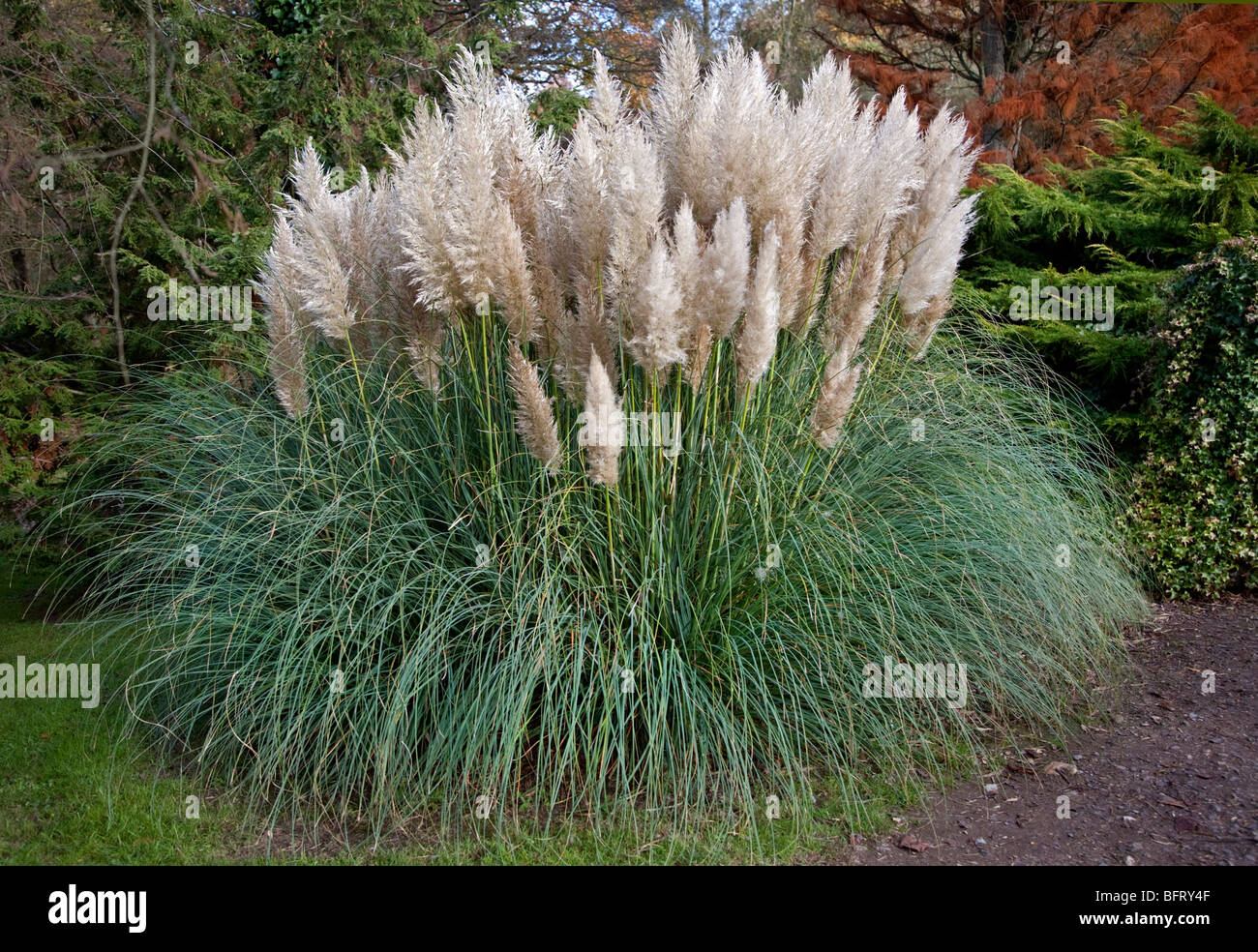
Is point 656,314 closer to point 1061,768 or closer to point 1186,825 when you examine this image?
point 1061,768

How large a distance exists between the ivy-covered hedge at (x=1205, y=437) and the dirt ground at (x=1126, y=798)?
3.44 feet

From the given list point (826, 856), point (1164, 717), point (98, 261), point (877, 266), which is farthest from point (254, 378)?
point (1164, 717)

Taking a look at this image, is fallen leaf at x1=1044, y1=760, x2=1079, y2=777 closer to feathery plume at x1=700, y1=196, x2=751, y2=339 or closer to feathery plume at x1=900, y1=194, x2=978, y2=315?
feathery plume at x1=900, y1=194, x2=978, y2=315

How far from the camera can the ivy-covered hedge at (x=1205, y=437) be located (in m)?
4.94

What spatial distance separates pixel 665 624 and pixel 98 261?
17.7 feet

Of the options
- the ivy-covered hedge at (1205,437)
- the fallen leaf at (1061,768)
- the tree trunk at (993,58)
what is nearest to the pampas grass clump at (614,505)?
the fallen leaf at (1061,768)

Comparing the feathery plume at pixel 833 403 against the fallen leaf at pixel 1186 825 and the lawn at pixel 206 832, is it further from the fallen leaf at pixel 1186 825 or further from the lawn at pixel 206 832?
the fallen leaf at pixel 1186 825

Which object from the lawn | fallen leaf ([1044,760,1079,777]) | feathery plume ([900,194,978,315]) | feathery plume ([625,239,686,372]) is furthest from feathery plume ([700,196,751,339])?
fallen leaf ([1044,760,1079,777])

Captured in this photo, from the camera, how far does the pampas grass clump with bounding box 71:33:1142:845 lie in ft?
10.2

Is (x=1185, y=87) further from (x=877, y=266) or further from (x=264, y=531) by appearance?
(x=264, y=531)

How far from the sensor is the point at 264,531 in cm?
371

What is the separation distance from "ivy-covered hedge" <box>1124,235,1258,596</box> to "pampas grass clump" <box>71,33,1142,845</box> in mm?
1396

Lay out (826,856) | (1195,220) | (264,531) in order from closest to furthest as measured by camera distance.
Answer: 1. (826,856)
2. (264,531)
3. (1195,220)

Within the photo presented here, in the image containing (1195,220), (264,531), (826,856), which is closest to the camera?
(826,856)
